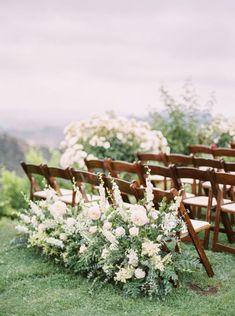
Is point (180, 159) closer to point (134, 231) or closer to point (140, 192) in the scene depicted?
point (140, 192)

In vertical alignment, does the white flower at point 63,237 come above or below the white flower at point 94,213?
below

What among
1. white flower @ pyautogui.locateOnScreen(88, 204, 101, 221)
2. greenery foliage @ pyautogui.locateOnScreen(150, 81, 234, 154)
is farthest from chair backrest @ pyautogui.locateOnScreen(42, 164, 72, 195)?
greenery foliage @ pyautogui.locateOnScreen(150, 81, 234, 154)

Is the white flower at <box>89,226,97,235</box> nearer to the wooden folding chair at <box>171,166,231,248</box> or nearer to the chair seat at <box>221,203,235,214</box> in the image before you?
the wooden folding chair at <box>171,166,231,248</box>

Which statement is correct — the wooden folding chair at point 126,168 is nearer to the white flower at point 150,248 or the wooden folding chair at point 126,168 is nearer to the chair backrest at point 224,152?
the chair backrest at point 224,152

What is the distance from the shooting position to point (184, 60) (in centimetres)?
1445

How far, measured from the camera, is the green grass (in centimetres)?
448

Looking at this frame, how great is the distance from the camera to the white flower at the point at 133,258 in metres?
4.80

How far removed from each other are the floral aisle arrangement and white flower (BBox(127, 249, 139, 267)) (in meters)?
5.00

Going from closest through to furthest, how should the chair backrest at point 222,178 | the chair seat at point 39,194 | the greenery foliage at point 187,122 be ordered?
the chair backrest at point 222,178
the chair seat at point 39,194
the greenery foliage at point 187,122

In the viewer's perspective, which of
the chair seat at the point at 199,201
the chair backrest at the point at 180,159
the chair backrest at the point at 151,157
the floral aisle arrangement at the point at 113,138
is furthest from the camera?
the floral aisle arrangement at the point at 113,138

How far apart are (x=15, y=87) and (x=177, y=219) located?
10.4 meters

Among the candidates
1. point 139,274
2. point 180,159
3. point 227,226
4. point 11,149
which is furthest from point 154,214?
point 11,149

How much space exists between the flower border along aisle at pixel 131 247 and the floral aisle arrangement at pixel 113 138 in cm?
432

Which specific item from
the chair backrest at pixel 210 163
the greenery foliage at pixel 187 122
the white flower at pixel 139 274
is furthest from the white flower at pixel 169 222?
the greenery foliage at pixel 187 122
